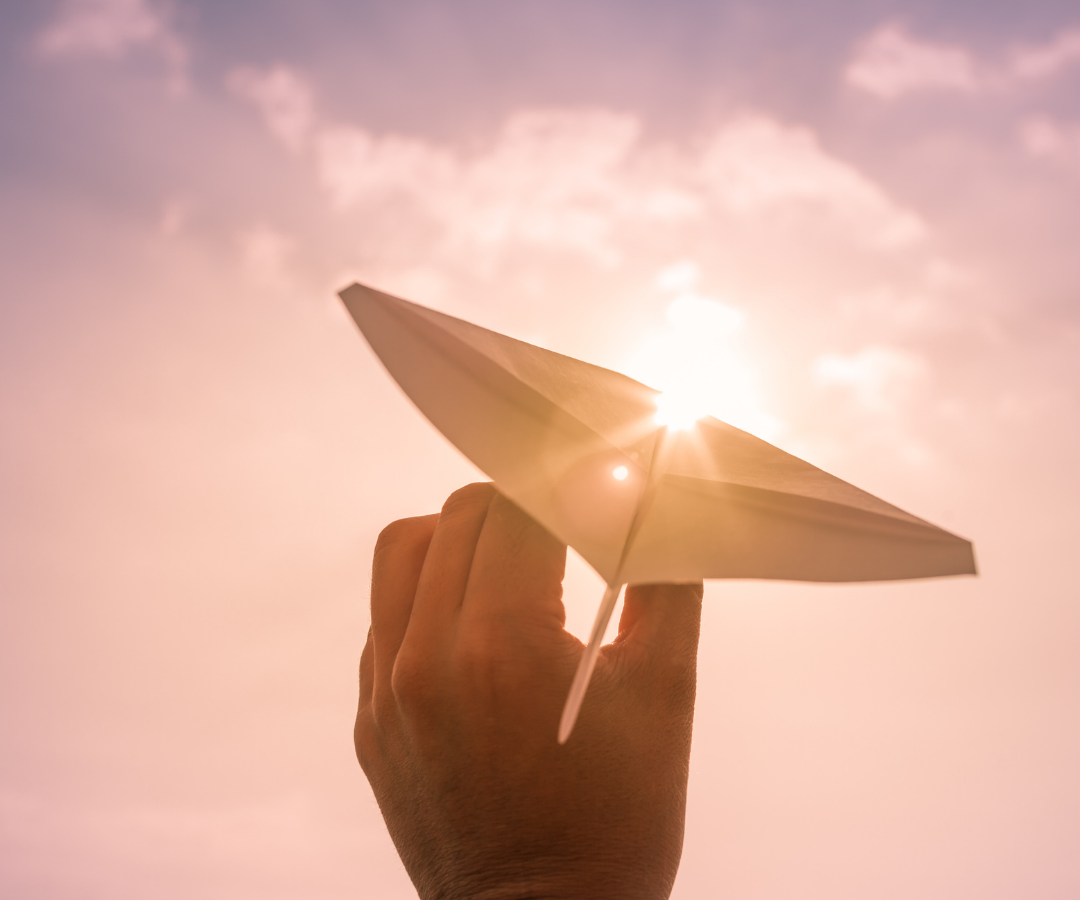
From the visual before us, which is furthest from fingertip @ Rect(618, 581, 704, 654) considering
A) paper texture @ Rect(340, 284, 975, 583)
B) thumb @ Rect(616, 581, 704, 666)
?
paper texture @ Rect(340, 284, 975, 583)

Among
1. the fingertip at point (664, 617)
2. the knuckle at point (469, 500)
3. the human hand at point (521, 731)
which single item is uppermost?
the knuckle at point (469, 500)

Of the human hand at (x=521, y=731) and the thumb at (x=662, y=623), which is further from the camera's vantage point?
the thumb at (x=662, y=623)

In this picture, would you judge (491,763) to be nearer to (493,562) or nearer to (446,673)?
(446,673)

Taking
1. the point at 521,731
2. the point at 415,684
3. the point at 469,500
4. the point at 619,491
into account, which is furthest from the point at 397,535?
→ the point at 619,491

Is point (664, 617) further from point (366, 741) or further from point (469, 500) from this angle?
point (366, 741)

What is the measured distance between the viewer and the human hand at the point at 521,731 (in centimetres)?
251

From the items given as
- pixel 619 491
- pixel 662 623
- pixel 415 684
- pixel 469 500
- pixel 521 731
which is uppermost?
pixel 469 500

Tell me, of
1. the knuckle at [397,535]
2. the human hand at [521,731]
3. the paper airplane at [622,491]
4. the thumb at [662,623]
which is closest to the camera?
the paper airplane at [622,491]

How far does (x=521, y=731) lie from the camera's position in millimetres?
2561

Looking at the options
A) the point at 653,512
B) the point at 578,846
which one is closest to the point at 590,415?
the point at 653,512

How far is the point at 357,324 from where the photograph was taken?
250 cm

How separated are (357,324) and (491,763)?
1572 millimetres

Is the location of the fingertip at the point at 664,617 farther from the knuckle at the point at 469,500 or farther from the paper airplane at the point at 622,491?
the knuckle at the point at 469,500

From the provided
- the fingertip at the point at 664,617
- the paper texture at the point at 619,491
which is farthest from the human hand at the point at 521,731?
the paper texture at the point at 619,491
